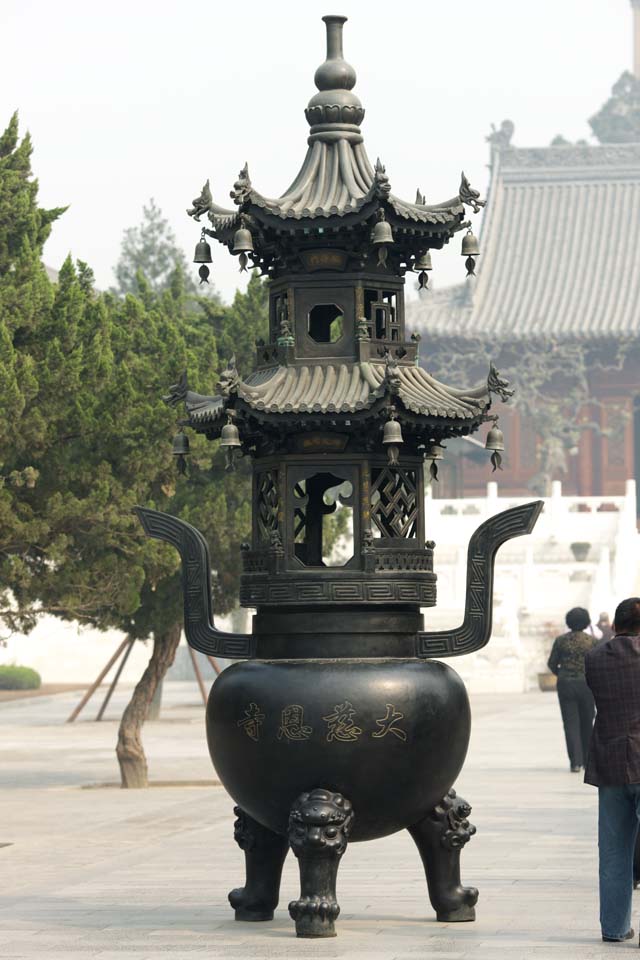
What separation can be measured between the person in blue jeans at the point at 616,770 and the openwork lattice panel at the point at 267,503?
80.0 inches

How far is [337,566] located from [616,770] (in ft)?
6.79

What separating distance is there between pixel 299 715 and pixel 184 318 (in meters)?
15.1

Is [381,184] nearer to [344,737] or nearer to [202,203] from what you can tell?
[202,203]

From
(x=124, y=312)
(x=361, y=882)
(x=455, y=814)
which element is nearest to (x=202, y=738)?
(x=124, y=312)

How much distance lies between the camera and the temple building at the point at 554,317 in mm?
52469

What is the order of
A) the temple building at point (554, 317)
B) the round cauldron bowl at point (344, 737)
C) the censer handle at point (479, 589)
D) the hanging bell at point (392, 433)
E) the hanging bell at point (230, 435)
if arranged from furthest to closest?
the temple building at point (554, 317)
the censer handle at point (479, 589)
the hanging bell at point (230, 435)
the hanging bell at point (392, 433)
the round cauldron bowl at point (344, 737)

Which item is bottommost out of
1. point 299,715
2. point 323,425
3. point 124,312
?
point 299,715

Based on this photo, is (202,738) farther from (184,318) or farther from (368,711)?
(368,711)

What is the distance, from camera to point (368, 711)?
9969 mm

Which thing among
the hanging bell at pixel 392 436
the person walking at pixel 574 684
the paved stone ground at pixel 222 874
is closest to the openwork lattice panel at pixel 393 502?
the hanging bell at pixel 392 436

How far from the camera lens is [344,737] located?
9922 millimetres

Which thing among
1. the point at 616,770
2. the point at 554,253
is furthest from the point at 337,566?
the point at 554,253

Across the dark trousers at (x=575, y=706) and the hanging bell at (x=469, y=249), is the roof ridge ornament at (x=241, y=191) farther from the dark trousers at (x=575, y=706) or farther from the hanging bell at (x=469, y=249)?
the dark trousers at (x=575, y=706)

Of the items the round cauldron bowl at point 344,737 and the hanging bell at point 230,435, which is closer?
the round cauldron bowl at point 344,737
